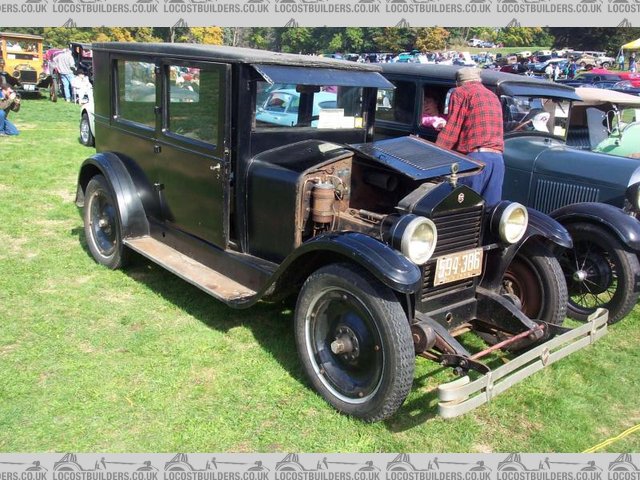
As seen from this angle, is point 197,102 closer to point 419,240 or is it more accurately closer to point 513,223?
point 419,240

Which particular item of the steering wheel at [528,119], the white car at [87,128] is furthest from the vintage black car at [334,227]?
the white car at [87,128]

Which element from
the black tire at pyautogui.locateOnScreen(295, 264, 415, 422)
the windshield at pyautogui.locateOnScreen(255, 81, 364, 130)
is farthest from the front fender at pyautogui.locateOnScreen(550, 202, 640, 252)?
the black tire at pyautogui.locateOnScreen(295, 264, 415, 422)

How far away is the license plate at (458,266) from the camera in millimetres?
3223

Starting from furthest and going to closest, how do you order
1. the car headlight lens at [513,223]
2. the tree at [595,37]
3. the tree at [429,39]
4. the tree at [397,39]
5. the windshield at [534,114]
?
the tree at [397,39] → the tree at [429,39] → the tree at [595,37] → the windshield at [534,114] → the car headlight lens at [513,223]

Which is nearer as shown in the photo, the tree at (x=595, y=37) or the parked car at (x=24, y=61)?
the parked car at (x=24, y=61)

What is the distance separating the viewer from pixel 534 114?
5.81 m

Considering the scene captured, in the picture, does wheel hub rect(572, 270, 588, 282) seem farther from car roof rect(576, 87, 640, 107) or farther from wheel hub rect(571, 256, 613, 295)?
car roof rect(576, 87, 640, 107)

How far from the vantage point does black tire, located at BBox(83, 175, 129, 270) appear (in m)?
4.79

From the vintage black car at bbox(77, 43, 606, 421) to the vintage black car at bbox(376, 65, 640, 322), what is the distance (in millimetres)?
1014

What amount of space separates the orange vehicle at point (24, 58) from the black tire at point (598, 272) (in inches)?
750

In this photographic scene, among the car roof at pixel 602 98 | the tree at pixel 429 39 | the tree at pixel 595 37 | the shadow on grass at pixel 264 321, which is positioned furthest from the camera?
the tree at pixel 429 39

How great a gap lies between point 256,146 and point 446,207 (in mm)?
1352

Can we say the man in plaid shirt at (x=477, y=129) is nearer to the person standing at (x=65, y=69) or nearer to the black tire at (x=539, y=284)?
the black tire at (x=539, y=284)

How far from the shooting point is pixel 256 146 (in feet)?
12.3
